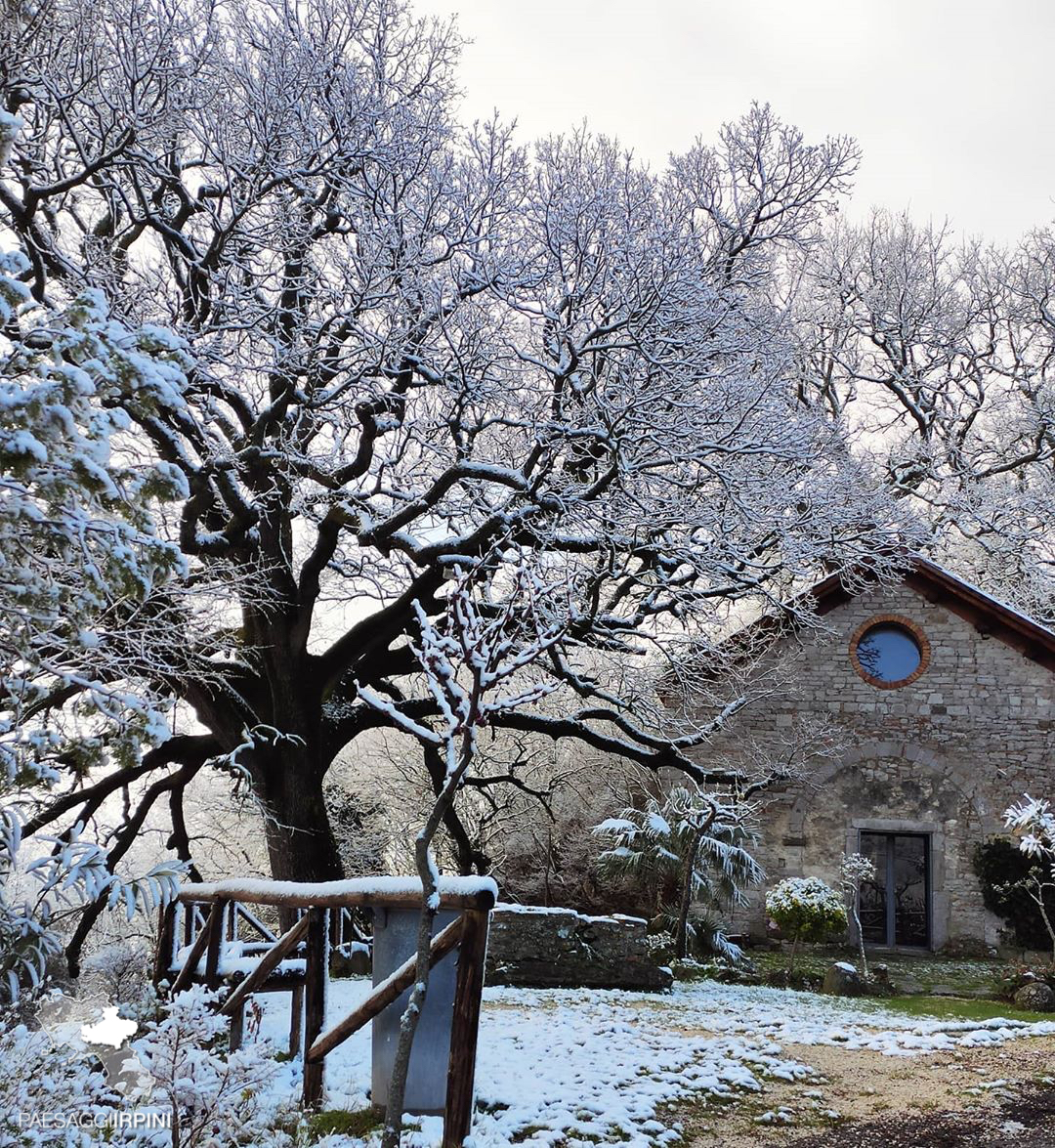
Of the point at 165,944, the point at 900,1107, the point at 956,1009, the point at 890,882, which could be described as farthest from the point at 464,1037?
the point at 890,882

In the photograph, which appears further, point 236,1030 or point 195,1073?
point 236,1030

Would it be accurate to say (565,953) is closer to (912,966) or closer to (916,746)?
(912,966)

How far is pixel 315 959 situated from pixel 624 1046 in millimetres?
3297

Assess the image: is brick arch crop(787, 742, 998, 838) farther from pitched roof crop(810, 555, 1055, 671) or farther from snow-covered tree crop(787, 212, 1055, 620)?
snow-covered tree crop(787, 212, 1055, 620)

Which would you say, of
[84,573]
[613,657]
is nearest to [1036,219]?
[613,657]

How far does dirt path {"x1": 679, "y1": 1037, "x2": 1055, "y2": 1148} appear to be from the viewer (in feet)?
20.6

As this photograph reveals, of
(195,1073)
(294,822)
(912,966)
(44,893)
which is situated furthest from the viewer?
(912,966)

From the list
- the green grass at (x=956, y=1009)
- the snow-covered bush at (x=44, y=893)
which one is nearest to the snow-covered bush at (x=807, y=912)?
the green grass at (x=956, y=1009)

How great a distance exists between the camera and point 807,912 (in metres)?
13.8

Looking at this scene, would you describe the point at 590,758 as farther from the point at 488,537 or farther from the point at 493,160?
the point at 493,160

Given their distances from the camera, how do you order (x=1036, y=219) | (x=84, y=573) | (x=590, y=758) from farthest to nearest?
(x=1036, y=219)
(x=590, y=758)
(x=84, y=573)

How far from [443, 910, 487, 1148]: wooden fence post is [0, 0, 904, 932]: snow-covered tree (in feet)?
12.6

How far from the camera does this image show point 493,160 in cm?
1071

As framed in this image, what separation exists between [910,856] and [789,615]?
429 cm
